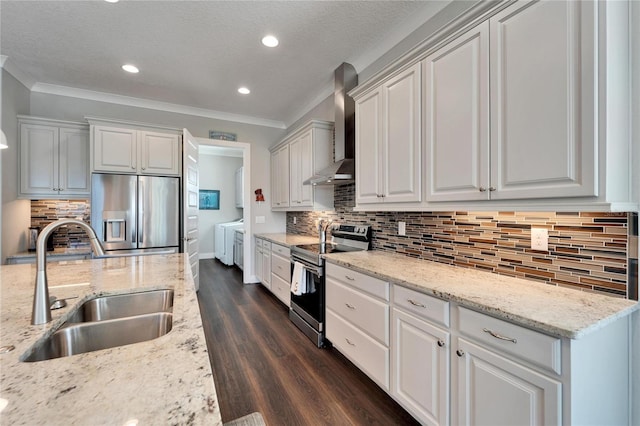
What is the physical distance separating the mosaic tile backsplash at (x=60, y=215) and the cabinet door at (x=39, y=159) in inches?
13.8

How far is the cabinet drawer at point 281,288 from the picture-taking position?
3.42m

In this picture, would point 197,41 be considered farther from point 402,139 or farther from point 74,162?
point 74,162

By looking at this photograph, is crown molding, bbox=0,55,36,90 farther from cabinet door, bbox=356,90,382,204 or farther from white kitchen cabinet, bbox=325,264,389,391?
white kitchen cabinet, bbox=325,264,389,391

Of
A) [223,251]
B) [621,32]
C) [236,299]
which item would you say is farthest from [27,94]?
[621,32]

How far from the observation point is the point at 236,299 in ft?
13.3

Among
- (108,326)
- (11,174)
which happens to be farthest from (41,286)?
(11,174)

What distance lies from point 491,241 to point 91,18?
138 inches

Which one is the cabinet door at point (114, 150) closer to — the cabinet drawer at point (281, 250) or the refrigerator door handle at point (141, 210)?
the refrigerator door handle at point (141, 210)

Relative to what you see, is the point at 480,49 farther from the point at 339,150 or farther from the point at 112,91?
the point at 112,91

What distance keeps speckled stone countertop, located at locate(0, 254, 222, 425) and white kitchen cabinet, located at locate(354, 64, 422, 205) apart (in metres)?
1.59

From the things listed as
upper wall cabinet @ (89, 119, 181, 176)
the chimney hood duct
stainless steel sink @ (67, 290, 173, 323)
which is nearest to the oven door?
the chimney hood duct

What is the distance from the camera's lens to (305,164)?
3.70 metres

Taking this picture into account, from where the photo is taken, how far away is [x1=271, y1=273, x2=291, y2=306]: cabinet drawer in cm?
342

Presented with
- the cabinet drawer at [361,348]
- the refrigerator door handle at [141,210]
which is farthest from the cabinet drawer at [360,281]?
the refrigerator door handle at [141,210]
